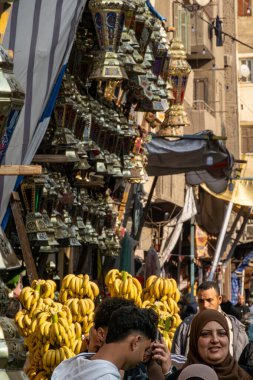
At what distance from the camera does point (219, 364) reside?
5949mm

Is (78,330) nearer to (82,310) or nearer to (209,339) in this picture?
(82,310)

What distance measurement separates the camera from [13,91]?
14.5ft

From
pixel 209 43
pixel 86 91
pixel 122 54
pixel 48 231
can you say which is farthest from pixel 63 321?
pixel 209 43

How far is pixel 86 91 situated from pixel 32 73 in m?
3.36

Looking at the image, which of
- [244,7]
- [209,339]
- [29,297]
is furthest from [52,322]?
[244,7]

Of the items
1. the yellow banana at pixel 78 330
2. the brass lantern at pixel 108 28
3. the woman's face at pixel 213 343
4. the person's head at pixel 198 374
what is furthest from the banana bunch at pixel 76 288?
the brass lantern at pixel 108 28

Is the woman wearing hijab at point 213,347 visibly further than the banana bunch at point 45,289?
No

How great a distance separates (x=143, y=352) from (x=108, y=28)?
9.03 metres

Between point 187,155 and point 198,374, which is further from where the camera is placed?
point 187,155

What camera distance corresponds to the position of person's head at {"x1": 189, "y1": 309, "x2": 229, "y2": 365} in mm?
5973

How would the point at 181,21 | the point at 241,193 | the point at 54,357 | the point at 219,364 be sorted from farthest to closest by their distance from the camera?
the point at 181,21 → the point at 241,193 → the point at 54,357 → the point at 219,364

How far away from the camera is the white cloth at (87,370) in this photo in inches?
172

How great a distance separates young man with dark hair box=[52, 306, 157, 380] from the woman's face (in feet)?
4.36

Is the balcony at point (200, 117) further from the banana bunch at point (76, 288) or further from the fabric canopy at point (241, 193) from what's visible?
the banana bunch at point (76, 288)
